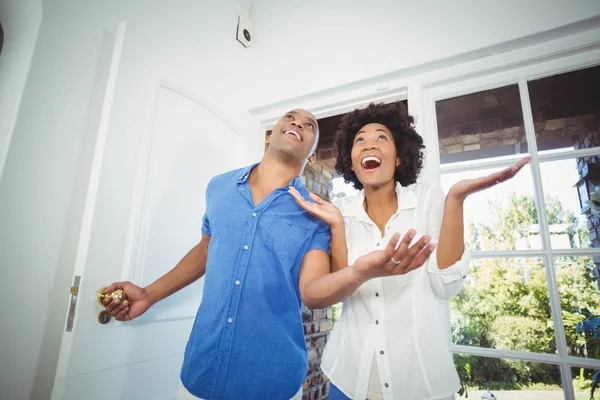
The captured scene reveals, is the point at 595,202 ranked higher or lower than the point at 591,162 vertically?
lower

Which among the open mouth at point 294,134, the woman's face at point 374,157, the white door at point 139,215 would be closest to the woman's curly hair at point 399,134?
the woman's face at point 374,157

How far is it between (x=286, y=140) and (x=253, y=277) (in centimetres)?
54

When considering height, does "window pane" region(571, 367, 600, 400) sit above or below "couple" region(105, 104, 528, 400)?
below

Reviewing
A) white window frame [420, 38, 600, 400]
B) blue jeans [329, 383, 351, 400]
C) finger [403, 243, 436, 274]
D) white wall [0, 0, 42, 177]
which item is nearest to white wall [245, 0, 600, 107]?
white window frame [420, 38, 600, 400]

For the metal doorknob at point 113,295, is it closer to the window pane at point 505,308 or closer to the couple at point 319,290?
the couple at point 319,290

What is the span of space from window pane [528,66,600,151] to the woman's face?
0.78 metres

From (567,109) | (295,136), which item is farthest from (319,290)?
(567,109)

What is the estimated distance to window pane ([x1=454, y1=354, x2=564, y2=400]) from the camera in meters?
1.24

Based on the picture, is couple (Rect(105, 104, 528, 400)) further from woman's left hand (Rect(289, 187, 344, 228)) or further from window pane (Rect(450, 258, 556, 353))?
window pane (Rect(450, 258, 556, 353))

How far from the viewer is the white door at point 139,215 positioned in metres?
1.05

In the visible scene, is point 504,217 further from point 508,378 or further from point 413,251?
point 413,251

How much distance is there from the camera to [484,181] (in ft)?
2.61

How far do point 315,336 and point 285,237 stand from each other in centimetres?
175

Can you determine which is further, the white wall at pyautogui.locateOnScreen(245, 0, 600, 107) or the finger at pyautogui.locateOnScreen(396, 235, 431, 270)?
the white wall at pyautogui.locateOnScreen(245, 0, 600, 107)
